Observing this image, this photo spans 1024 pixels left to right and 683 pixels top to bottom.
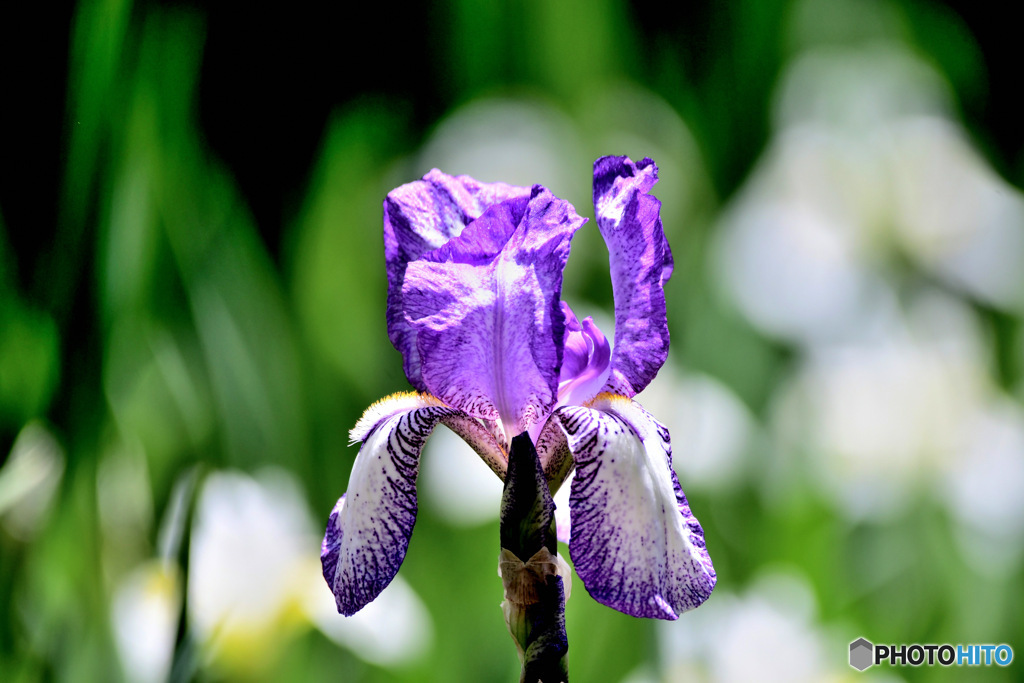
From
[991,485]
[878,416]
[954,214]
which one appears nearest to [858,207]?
[954,214]

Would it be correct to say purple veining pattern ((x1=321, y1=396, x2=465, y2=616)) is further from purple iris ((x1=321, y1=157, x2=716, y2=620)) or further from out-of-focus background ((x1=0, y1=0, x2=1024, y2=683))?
out-of-focus background ((x1=0, y1=0, x2=1024, y2=683))

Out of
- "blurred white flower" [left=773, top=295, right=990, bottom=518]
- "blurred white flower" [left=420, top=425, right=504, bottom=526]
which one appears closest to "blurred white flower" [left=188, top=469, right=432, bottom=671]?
"blurred white flower" [left=420, top=425, right=504, bottom=526]

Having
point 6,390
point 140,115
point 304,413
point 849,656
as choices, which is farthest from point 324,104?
point 849,656

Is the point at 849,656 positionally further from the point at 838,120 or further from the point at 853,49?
the point at 853,49

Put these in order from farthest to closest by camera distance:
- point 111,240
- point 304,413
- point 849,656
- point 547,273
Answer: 1. point 304,413
2. point 849,656
3. point 111,240
4. point 547,273

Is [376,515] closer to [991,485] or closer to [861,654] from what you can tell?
[861,654]

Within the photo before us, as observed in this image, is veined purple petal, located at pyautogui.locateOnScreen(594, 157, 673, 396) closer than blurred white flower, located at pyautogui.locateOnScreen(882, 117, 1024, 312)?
Yes
